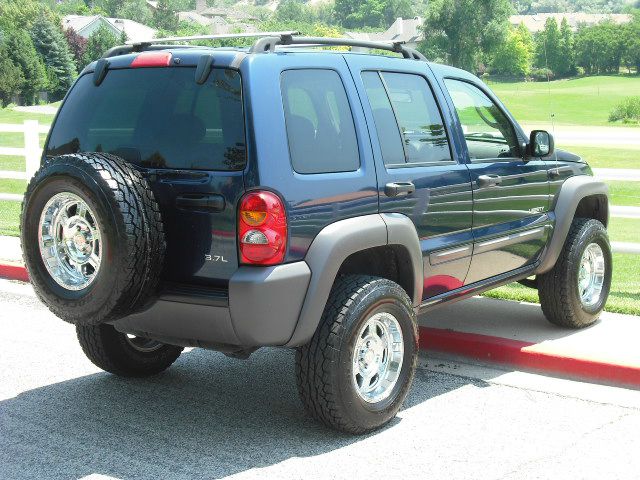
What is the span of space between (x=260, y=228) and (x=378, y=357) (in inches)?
43.1

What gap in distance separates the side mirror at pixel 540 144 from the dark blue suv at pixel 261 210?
93cm

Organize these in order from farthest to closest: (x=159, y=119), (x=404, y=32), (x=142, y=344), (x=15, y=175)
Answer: (x=404, y=32) → (x=15, y=175) → (x=142, y=344) → (x=159, y=119)

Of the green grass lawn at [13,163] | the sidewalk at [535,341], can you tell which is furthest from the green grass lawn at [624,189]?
the green grass lawn at [13,163]

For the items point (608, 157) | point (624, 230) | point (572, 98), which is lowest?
point (572, 98)

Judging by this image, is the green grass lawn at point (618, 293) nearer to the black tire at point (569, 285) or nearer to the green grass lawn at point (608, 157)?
the black tire at point (569, 285)

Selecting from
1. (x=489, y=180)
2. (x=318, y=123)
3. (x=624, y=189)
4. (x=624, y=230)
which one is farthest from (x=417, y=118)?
(x=624, y=189)

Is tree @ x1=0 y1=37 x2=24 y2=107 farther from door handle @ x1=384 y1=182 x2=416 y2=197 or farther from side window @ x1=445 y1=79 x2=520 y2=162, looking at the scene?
door handle @ x1=384 y1=182 x2=416 y2=197

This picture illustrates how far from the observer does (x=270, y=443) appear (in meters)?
5.09

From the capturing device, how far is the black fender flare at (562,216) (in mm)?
6898

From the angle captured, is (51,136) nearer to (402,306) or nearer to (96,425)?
(96,425)

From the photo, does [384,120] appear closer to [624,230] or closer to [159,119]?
[159,119]

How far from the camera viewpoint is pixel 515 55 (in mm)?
139625

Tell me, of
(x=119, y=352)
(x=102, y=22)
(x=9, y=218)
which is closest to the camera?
(x=119, y=352)

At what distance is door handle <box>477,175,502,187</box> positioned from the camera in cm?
607
